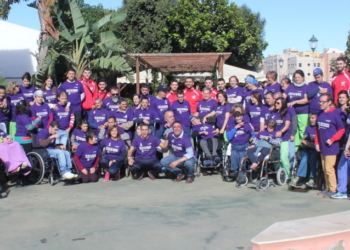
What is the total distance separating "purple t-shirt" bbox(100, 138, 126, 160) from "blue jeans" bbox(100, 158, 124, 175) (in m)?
0.12

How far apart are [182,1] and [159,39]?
10.3 ft

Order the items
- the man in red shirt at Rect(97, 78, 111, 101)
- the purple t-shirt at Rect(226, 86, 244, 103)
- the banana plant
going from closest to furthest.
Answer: the purple t-shirt at Rect(226, 86, 244, 103) → the man in red shirt at Rect(97, 78, 111, 101) → the banana plant

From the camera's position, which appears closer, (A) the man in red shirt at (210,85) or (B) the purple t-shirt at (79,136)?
(B) the purple t-shirt at (79,136)

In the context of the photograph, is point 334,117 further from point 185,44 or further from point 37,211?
point 185,44

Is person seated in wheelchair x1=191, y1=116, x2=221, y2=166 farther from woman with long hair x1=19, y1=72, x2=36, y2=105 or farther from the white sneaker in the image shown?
woman with long hair x1=19, y1=72, x2=36, y2=105

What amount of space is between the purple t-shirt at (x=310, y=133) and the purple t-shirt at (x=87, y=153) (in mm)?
4196

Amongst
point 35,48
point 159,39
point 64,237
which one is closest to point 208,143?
point 64,237


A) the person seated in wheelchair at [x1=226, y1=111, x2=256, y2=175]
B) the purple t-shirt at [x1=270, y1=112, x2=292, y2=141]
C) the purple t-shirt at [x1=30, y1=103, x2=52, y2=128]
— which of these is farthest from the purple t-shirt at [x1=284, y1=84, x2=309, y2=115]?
the purple t-shirt at [x1=30, y1=103, x2=52, y2=128]

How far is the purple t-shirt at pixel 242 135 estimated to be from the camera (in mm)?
9828

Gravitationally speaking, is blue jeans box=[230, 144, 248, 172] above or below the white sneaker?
above

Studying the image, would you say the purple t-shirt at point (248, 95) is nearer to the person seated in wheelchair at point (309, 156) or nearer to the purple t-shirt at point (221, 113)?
the purple t-shirt at point (221, 113)

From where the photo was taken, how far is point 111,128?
400 inches

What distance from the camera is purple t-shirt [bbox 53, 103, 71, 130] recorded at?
412 inches

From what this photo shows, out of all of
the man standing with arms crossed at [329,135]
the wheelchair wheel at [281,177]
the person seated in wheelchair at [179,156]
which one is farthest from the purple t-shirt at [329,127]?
the person seated in wheelchair at [179,156]
